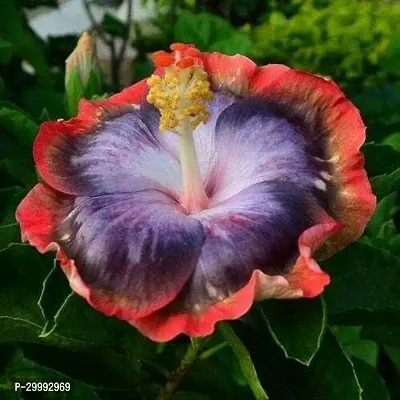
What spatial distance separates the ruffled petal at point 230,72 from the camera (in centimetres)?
94

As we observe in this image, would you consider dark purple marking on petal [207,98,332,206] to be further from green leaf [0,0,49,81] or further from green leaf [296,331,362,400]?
green leaf [0,0,49,81]

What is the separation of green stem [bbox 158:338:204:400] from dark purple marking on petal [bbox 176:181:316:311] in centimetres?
15

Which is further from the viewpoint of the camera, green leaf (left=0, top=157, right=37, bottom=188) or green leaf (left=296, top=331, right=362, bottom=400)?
green leaf (left=0, top=157, right=37, bottom=188)

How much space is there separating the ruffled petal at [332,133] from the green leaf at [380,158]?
4.4 inches

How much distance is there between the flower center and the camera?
0.84 m

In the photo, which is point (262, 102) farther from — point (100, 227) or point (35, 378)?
point (35, 378)

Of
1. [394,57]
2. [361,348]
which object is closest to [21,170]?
[361,348]

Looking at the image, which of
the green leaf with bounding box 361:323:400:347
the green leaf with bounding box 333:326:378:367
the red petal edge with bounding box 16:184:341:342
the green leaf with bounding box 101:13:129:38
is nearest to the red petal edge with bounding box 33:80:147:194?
the red petal edge with bounding box 16:184:341:342

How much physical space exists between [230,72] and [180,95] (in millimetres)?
126

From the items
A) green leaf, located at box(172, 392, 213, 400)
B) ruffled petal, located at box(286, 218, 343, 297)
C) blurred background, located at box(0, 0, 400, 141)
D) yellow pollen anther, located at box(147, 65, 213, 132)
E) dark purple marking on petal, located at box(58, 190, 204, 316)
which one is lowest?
blurred background, located at box(0, 0, 400, 141)

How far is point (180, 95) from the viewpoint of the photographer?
84 centimetres

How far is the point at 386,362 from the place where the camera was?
5.65ft

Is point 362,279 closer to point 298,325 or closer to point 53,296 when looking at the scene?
point 298,325

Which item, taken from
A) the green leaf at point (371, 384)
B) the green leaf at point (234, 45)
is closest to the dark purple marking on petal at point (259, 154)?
the green leaf at point (371, 384)
